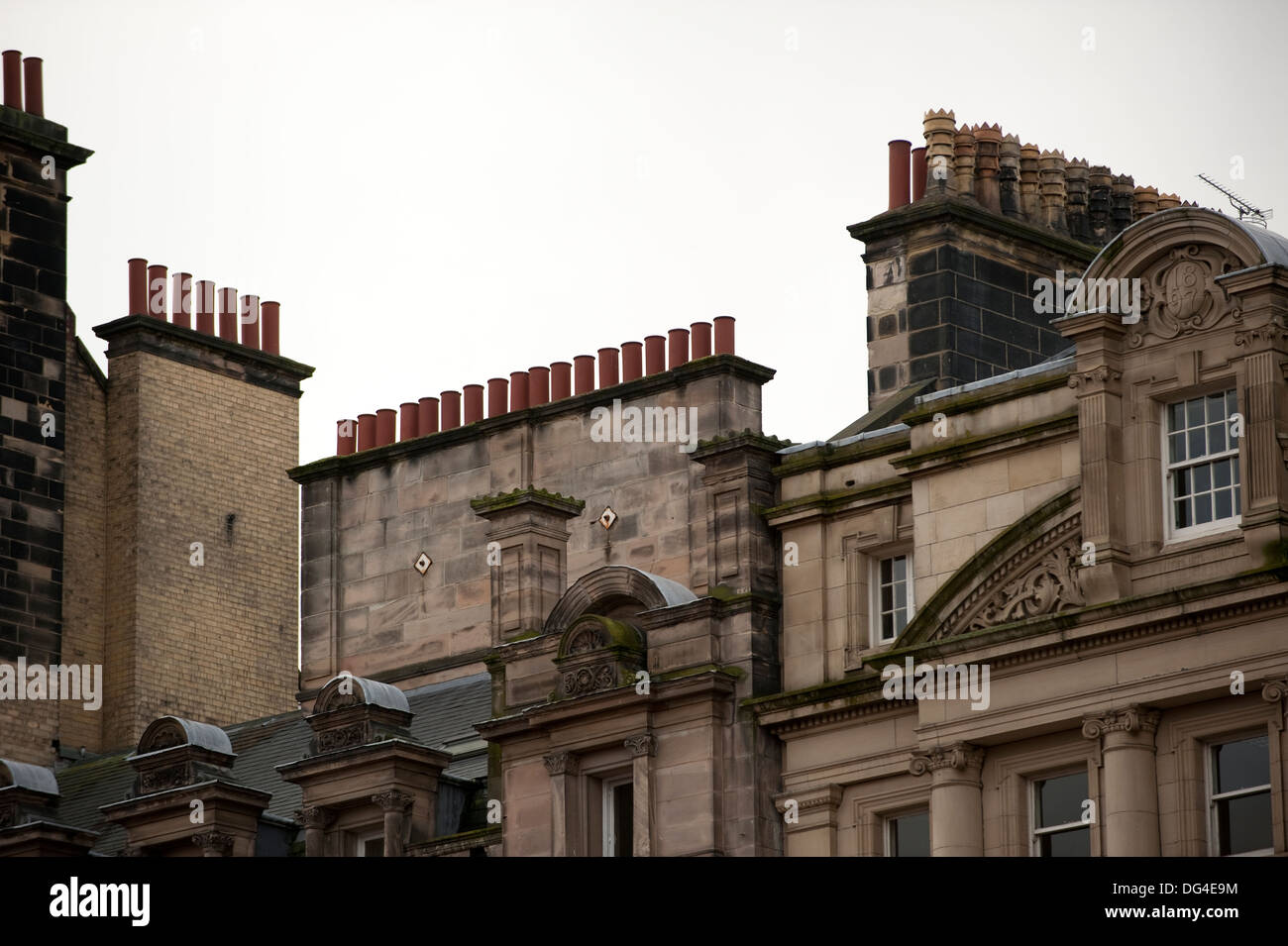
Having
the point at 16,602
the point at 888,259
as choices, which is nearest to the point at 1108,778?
the point at 888,259

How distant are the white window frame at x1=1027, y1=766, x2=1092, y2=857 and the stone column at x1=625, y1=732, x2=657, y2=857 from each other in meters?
5.01

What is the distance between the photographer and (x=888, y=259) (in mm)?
56188

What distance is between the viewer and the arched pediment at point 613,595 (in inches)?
1989

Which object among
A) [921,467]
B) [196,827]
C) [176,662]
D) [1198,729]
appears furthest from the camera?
[176,662]

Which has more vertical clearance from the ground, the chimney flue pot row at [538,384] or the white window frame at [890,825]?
the chimney flue pot row at [538,384]

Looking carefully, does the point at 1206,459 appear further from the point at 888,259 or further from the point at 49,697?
the point at 49,697

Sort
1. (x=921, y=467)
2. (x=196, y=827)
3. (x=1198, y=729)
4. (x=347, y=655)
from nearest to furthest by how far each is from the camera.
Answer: (x=1198, y=729) → (x=921, y=467) → (x=196, y=827) → (x=347, y=655)

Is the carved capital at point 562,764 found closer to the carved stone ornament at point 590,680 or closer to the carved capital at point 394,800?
the carved stone ornament at point 590,680

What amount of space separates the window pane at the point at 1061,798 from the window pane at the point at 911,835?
1.73 meters

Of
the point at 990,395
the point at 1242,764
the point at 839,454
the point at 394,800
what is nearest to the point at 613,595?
the point at 839,454

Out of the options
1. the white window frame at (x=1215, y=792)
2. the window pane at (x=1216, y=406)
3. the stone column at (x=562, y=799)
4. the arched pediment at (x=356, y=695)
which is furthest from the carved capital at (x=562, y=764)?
the window pane at (x=1216, y=406)

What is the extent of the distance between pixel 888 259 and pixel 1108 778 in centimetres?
1266

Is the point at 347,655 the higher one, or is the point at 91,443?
the point at 91,443

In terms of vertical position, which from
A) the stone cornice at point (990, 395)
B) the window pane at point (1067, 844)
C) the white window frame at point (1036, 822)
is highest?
the stone cornice at point (990, 395)
